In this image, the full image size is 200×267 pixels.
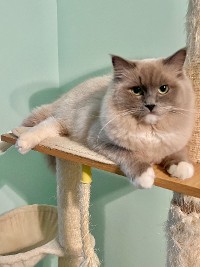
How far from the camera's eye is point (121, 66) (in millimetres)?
882

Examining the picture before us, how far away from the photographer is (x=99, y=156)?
93 centimetres

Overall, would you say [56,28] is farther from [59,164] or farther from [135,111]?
[135,111]

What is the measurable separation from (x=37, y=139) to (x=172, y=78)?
48 cm

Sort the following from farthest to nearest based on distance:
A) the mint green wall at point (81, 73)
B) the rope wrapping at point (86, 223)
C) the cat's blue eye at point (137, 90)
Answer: the mint green wall at point (81, 73)
the rope wrapping at point (86, 223)
the cat's blue eye at point (137, 90)

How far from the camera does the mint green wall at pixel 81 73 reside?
1389 millimetres

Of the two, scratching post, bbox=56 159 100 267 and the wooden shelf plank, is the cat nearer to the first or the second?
the wooden shelf plank

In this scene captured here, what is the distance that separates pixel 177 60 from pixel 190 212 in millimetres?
435

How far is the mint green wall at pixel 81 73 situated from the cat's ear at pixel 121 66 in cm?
44

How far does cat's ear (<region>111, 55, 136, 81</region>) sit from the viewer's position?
869 mm

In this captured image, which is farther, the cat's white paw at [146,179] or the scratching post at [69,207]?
the scratching post at [69,207]

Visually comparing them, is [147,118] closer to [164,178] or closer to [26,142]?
[164,178]

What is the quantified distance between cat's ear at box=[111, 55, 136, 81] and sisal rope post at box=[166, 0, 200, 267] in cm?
20

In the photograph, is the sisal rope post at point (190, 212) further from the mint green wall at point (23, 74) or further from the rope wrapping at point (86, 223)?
the mint green wall at point (23, 74)

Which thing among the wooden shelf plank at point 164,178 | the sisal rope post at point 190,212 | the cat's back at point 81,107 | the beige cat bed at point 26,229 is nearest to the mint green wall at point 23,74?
the beige cat bed at point 26,229
